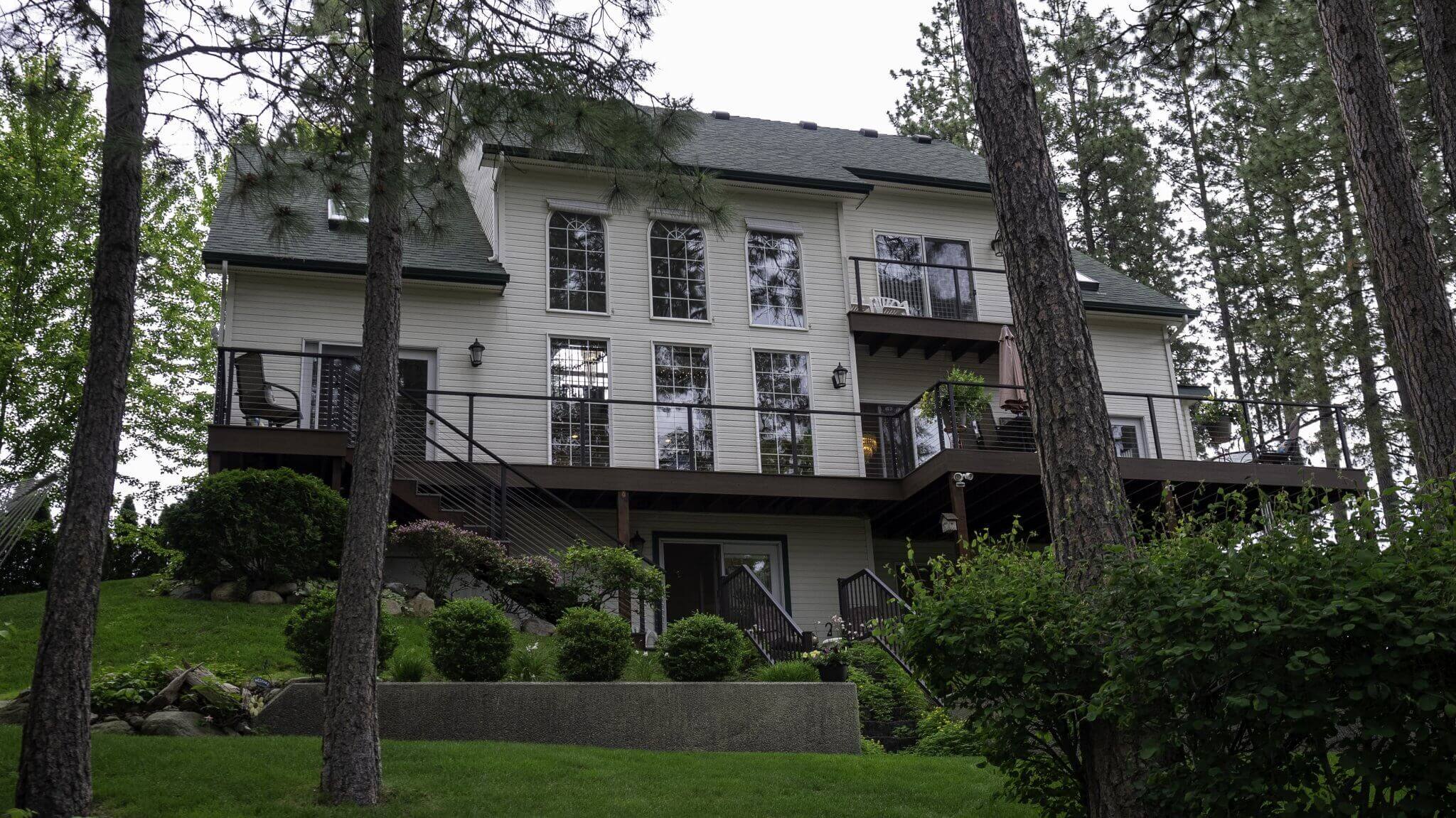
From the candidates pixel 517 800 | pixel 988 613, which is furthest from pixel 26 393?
pixel 988 613

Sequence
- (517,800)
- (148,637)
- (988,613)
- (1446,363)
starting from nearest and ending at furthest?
(988,613) → (517,800) → (1446,363) → (148,637)

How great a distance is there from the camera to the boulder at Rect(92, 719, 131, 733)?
852cm

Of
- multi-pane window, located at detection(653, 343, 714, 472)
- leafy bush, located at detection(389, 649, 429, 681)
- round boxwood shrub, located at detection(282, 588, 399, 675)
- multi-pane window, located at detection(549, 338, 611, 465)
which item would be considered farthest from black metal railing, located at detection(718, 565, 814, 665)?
round boxwood shrub, located at detection(282, 588, 399, 675)

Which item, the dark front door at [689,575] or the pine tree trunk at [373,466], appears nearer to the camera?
the pine tree trunk at [373,466]

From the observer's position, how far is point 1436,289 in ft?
26.6

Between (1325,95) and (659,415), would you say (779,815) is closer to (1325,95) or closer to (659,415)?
(659,415)

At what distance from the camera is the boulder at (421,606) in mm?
13086

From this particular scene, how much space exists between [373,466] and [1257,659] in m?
5.43

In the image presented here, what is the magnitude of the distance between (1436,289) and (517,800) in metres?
6.89

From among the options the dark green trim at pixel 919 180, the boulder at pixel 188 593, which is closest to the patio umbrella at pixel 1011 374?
the dark green trim at pixel 919 180

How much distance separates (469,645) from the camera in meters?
9.73

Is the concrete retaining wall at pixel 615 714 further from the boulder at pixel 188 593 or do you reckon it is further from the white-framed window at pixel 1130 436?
the white-framed window at pixel 1130 436

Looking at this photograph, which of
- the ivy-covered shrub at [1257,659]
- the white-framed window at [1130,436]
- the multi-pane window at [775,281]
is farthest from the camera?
the white-framed window at [1130,436]

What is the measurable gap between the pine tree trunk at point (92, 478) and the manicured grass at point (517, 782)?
0.34 m
